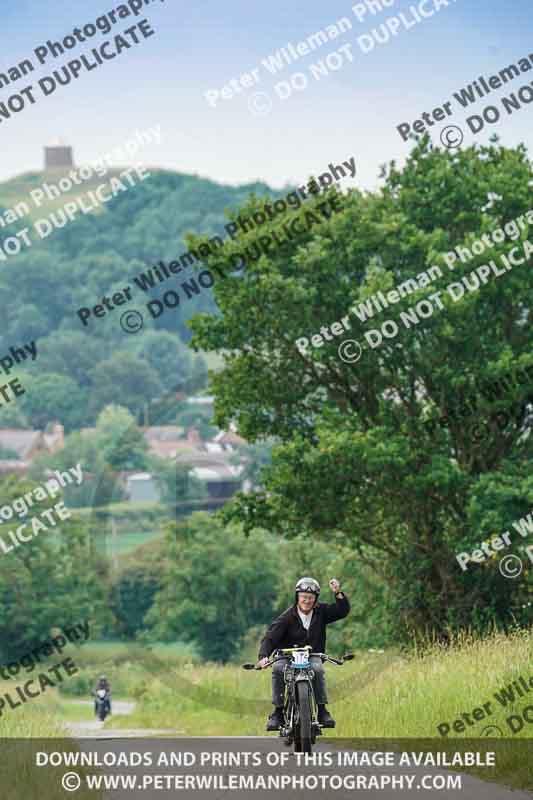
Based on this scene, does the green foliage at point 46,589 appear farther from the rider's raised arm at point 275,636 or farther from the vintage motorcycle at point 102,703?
the rider's raised arm at point 275,636

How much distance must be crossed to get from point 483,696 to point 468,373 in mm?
13455

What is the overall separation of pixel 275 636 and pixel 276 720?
0.72 m

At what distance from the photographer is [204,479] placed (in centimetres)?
8975

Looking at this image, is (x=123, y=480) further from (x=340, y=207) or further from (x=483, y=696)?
(x=483, y=696)

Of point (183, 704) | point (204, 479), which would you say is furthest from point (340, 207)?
point (204, 479)

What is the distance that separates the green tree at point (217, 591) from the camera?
260ft

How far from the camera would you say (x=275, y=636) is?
12609mm

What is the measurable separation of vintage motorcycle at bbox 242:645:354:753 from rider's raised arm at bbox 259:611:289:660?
6 centimetres

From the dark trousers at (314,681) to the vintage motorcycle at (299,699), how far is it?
42mm

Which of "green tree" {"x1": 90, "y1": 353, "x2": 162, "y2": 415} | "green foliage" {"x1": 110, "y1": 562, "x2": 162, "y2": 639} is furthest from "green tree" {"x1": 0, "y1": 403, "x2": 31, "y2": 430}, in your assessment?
"green foliage" {"x1": 110, "y1": 562, "x2": 162, "y2": 639}

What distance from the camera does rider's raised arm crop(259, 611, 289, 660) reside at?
12.6 metres

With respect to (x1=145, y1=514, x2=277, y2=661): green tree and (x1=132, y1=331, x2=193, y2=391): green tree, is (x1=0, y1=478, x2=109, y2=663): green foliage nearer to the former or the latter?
(x1=145, y1=514, x2=277, y2=661): green tree

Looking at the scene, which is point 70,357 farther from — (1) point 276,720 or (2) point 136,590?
(1) point 276,720

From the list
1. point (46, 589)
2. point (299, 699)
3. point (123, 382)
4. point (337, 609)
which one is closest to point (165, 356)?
point (123, 382)
